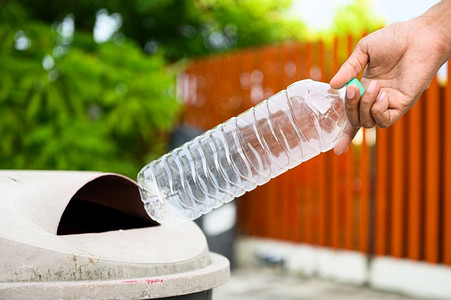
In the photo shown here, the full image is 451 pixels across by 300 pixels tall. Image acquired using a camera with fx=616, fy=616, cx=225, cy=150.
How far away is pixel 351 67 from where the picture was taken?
6.92 ft

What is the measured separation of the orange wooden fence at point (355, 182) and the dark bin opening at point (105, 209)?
3.43 m

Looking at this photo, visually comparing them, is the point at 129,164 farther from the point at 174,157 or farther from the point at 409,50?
the point at 409,50

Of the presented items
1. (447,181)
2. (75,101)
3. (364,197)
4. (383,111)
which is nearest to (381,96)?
(383,111)

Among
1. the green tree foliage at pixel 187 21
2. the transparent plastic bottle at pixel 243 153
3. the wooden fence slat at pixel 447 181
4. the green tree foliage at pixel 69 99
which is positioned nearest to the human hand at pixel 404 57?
the transparent plastic bottle at pixel 243 153

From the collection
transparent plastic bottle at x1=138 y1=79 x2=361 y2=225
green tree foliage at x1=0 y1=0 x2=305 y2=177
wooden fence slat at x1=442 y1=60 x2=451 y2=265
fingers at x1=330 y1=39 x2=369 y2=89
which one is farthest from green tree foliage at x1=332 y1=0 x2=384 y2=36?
fingers at x1=330 y1=39 x2=369 y2=89

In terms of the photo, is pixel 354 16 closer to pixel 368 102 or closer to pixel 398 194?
pixel 398 194

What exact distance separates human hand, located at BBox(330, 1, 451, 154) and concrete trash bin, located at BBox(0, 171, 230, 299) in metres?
0.77

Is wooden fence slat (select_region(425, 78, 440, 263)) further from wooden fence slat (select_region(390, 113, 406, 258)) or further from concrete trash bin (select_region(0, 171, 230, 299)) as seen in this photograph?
concrete trash bin (select_region(0, 171, 230, 299))

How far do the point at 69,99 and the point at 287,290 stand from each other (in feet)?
9.90

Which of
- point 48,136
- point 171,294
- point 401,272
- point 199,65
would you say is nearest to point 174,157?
point 171,294

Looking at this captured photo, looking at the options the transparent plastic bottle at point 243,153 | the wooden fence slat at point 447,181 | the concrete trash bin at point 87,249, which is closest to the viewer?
the concrete trash bin at point 87,249

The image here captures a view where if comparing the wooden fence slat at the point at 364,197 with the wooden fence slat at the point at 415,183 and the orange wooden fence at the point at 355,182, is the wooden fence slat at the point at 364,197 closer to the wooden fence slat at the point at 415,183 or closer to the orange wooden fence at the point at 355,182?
the orange wooden fence at the point at 355,182

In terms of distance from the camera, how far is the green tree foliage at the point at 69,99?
6293mm

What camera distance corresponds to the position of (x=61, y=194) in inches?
80.5
